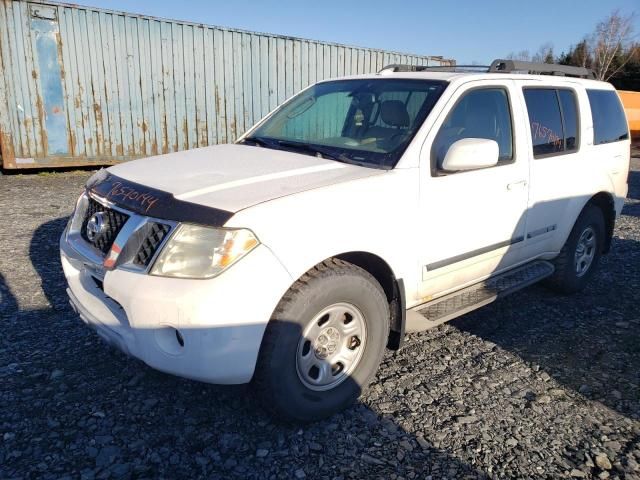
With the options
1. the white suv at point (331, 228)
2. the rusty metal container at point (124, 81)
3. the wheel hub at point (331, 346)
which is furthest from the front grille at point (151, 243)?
the rusty metal container at point (124, 81)

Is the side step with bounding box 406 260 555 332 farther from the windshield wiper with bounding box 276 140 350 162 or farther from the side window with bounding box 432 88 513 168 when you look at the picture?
the windshield wiper with bounding box 276 140 350 162

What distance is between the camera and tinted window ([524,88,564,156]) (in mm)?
3848

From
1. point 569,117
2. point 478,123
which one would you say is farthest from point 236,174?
point 569,117

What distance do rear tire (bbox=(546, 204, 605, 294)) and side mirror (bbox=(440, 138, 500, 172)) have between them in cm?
191

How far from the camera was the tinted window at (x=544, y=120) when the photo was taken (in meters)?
3.85

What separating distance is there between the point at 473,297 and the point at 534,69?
2.08 metres

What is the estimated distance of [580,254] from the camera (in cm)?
471

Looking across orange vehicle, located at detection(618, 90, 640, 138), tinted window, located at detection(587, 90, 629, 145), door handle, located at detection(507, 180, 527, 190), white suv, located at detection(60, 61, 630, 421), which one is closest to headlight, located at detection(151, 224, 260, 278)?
white suv, located at detection(60, 61, 630, 421)

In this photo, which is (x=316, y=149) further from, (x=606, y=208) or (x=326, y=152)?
(x=606, y=208)

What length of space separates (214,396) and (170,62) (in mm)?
9026

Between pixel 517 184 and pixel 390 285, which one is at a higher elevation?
pixel 517 184

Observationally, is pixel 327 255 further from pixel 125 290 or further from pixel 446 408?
pixel 446 408

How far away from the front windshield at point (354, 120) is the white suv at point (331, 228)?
0.05 ft

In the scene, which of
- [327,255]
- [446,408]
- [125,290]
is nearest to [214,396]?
[125,290]
